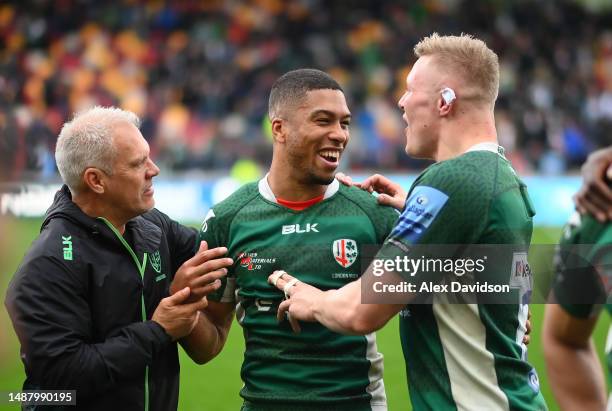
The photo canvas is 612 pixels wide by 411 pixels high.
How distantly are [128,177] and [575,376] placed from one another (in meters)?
1.98

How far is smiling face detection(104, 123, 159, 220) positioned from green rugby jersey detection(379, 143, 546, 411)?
1.15 m

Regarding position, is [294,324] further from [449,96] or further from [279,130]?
[449,96]

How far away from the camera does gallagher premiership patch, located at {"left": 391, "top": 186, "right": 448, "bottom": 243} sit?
10.1ft

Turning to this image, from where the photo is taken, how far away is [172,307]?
358 centimetres

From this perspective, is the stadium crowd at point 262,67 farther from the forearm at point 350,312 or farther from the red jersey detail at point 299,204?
the forearm at point 350,312

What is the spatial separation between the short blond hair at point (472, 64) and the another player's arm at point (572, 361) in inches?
41.2

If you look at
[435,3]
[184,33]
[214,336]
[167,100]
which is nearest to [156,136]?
[167,100]

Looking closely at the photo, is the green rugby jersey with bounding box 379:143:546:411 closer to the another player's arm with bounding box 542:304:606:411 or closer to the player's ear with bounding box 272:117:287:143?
the another player's arm with bounding box 542:304:606:411

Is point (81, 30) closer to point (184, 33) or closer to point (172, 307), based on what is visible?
point (184, 33)

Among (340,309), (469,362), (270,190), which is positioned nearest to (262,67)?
(270,190)

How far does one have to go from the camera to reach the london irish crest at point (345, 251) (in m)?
3.66

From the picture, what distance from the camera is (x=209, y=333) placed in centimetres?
384

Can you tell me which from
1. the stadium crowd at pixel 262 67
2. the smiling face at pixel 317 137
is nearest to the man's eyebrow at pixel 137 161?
the smiling face at pixel 317 137

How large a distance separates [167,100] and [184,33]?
3.02m
